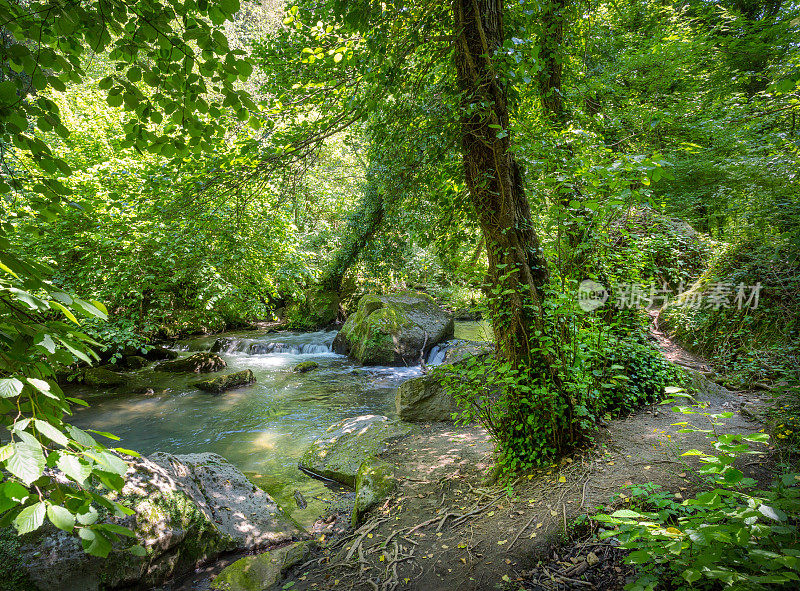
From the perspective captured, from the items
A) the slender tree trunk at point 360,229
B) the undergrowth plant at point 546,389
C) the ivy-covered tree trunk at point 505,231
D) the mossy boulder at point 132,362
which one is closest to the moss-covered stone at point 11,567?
the undergrowth plant at point 546,389

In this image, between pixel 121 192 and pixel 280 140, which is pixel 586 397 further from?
pixel 121 192

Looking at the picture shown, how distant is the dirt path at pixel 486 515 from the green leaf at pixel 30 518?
2.53 metres

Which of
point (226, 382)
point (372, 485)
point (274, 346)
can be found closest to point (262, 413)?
point (226, 382)

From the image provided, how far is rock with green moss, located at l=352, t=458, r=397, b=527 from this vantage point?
411cm

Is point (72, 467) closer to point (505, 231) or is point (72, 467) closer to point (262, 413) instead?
point (505, 231)

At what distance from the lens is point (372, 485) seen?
434 cm

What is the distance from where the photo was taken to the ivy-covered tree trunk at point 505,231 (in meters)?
3.46

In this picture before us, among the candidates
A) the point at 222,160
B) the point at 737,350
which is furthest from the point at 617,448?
the point at 222,160

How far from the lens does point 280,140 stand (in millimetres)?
4402

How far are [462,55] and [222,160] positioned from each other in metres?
2.86

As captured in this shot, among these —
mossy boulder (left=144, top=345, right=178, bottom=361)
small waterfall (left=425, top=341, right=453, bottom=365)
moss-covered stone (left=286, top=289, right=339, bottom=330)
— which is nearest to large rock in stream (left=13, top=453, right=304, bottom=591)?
small waterfall (left=425, top=341, right=453, bottom=365)

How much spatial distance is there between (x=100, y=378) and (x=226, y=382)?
3480mm

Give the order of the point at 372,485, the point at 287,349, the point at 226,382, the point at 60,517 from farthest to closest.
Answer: the point at 287,349 → the point at 226,382 → the point at 372,485 → the point at 60,517

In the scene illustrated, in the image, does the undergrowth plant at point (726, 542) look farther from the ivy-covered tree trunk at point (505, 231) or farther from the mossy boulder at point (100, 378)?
the mossy boulder at point (100, 378)
